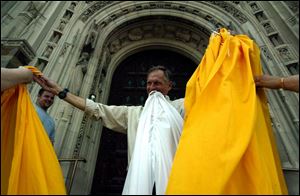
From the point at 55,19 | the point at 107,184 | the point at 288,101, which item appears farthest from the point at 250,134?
the point at 55,19

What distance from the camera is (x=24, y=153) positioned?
4.30ft

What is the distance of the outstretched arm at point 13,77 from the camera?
4.39 feet

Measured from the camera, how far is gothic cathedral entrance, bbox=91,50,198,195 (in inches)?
183

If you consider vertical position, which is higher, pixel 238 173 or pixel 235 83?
pixel 235 83

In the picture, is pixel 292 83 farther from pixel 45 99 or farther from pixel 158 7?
pixel 158 7

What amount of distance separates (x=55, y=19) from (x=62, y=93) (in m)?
4.01

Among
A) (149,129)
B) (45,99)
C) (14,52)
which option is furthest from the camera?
(14,52)

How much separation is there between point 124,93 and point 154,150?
4.56 metres

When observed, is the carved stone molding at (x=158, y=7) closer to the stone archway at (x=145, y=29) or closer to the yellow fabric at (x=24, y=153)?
the stone archway at (x=145, y=29)

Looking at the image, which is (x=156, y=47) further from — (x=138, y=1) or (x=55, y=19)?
(x=55, y=19)

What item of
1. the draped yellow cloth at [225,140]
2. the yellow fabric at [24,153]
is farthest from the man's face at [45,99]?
the draped yellow cloth at [225,140]

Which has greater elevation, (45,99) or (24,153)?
(45,99)

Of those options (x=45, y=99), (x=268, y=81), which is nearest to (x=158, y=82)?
(x=268, y=81)

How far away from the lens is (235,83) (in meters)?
1.43
